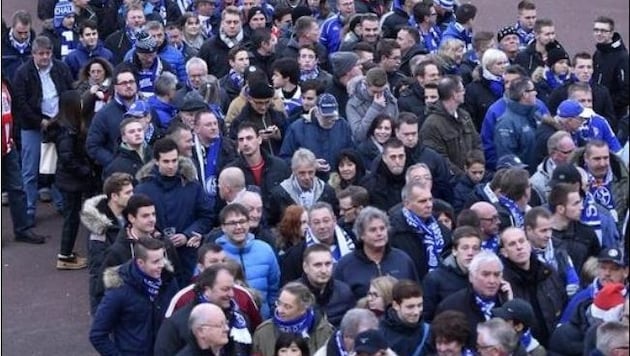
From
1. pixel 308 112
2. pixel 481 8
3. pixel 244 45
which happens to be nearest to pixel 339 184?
pixel 308 112

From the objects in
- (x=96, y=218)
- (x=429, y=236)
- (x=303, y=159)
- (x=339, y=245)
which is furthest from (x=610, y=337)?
(x=96, y=218)

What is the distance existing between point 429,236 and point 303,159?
4.13 feet

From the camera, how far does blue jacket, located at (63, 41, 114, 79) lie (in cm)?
1668

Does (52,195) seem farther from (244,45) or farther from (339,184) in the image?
(339,184)

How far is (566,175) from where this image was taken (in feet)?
40.2

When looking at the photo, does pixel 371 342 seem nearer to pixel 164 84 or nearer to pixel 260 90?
pixel 260 90

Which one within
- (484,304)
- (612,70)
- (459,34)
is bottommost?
(459,34)

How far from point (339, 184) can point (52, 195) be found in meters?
4.22

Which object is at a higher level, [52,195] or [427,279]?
[427,279]

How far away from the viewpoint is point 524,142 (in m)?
14.1

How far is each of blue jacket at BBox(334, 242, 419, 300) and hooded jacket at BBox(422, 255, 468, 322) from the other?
0.31 m

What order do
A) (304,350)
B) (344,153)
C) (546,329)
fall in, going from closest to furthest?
1. (304,350)
2. (546,329)
3. (344,153)

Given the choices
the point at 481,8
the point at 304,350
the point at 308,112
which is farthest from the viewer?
the point at 481,8

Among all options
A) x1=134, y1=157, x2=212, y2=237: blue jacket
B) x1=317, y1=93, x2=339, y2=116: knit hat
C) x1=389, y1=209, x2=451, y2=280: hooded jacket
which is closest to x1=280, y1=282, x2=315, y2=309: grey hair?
x1=389, y1=209, x2=451, y2=280: hooded jacket
